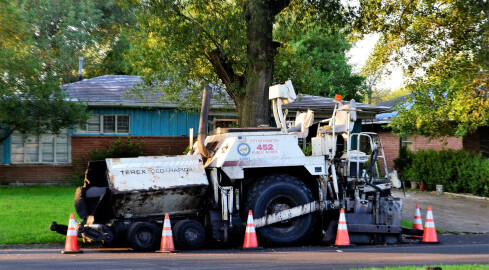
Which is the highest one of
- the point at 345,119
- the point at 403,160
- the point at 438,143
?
the point at 345,119

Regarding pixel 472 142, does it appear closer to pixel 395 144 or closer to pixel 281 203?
pixel 395 144

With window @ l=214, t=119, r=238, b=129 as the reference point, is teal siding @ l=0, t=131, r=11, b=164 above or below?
below

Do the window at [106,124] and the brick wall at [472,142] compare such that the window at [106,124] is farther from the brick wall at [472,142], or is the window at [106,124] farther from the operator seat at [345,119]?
the brick wall at [472,142]

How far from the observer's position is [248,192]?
1196cm

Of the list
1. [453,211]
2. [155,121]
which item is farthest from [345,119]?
[155,121]

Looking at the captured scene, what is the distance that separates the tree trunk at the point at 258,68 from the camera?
1614 cm

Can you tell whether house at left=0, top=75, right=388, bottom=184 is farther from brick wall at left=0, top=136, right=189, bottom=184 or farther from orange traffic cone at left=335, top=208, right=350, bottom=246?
orange traffic cone at left=335, top=208, right=350, bottom=246

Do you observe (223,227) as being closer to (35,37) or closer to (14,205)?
(14,205)

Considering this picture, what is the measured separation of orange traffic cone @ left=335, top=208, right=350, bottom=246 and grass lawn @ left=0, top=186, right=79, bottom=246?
17.3 ft

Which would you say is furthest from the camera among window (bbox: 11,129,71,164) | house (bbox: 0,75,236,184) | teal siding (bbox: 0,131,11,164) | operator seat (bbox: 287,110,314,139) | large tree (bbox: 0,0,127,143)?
window (bbox: 11,129,71,164)

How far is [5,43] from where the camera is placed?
21766 millimetres

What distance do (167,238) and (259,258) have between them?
1.76 meters

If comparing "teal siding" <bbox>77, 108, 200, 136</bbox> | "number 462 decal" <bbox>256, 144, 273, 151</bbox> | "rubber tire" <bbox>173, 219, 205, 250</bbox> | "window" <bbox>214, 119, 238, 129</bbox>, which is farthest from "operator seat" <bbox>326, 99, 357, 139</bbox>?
"teal siding" <bbox>77, 108, 200, 136</bbox>

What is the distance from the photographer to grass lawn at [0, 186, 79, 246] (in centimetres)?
1243
